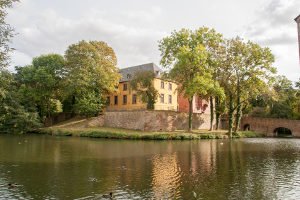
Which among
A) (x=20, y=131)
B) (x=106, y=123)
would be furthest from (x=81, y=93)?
(x=20, y=131)

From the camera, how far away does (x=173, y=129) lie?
153ft

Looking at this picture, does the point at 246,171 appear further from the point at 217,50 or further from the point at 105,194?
the point at 217,50

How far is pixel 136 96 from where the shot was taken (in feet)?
177

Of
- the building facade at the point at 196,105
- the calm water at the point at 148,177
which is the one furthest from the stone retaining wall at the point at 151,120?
the calm water at the point at 148,177

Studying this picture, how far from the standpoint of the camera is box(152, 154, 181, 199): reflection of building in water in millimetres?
12898

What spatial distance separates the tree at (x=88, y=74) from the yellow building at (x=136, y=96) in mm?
3673

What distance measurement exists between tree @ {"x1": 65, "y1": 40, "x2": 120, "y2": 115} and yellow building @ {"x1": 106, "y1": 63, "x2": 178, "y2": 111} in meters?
3.67

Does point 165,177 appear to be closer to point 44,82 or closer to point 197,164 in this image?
point 197,164

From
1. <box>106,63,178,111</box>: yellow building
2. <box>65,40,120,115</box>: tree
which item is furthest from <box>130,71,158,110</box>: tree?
<box>65,40,120,115</box>: tree

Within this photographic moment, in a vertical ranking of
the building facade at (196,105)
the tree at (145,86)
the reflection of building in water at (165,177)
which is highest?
the tree at (145,86)

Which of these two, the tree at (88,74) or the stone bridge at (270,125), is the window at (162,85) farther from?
the stone bridge at (270,125)

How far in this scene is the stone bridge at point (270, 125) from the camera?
181 feet

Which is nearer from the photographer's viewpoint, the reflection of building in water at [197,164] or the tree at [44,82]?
the reflection of building in water at [197,164]

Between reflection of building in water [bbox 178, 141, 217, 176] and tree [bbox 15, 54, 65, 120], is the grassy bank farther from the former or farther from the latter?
reflection of building in water [bbox 178, 141, 217, 176]
